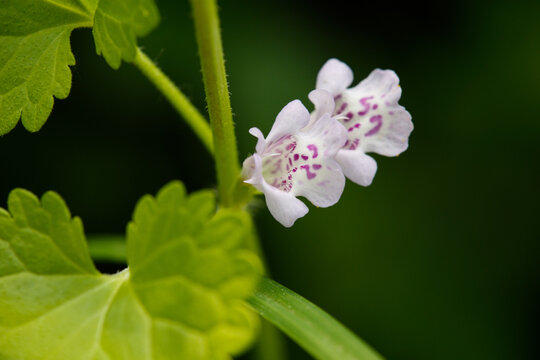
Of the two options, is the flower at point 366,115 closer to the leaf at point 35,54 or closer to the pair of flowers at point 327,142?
the pair of flowers at point 327,142

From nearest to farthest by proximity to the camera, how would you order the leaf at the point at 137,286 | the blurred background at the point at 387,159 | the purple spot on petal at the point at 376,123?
the leaf at the point at 137,286
the purple spot on petal at the point at 376,123
the blurred background at the point at 387,159

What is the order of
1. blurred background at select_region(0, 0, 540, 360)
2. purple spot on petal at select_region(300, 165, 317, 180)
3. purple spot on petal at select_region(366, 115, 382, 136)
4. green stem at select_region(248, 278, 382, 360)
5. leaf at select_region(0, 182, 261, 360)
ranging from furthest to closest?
blurred background at select_region(0, 0, 540, 360)
purple spot on petal at select_region(366, 115, 382, 136)
purple spot on petal at select_region(300, 165, 317, 180)
green stem at select_region(248, 278, 382, 360)
leaf at select_region(0, 182, 261, 360)

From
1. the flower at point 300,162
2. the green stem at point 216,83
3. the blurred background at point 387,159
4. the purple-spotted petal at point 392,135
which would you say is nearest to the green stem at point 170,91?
the green stem at point 216,83

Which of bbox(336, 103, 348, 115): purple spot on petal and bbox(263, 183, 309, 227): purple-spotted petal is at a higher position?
bbox(336, 103, 348, 115): purple spot on petal

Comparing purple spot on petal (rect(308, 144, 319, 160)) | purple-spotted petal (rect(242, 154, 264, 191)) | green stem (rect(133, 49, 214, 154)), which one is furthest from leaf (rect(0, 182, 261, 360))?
green stem (rect(133, 49, 214, 154))

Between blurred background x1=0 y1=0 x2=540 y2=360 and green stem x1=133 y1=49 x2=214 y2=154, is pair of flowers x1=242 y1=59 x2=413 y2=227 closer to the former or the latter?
green stem x1=133 y1=49 x2=214 y2=154

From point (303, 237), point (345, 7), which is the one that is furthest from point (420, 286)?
point (345, 7)

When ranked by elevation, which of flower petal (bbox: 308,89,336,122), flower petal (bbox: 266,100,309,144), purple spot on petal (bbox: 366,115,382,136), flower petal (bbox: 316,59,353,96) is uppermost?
flower petal (bbox: 316,59,353,96)
